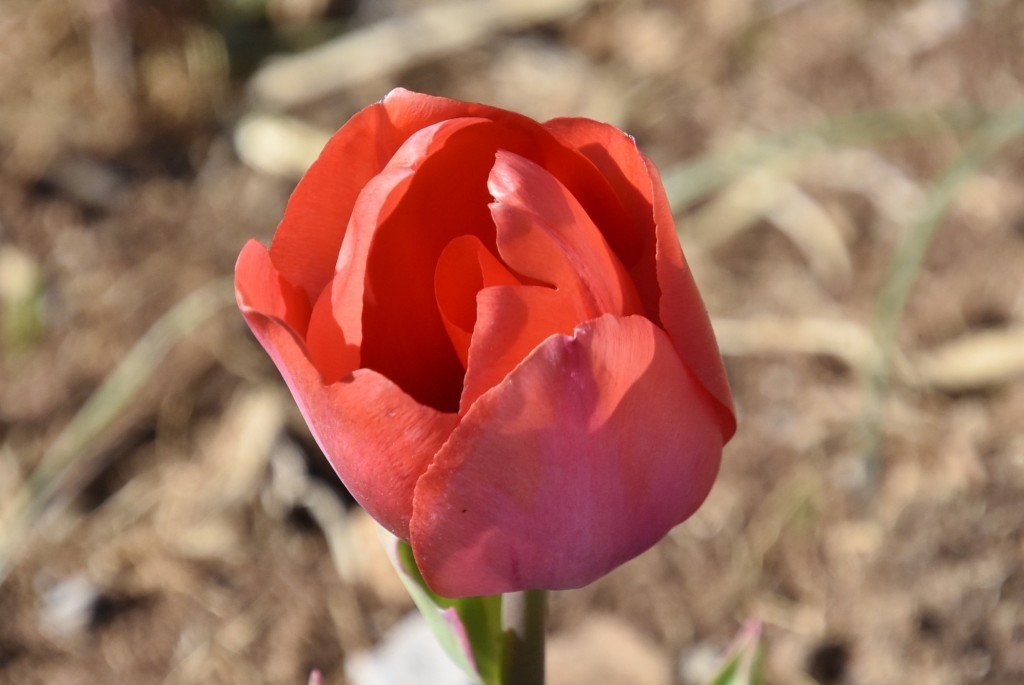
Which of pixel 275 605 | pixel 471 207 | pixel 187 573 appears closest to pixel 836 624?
pixel 275 605

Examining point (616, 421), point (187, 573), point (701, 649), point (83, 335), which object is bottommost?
point (701, 649)

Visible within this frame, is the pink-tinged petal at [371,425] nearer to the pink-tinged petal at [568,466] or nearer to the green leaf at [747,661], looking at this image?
the pink-tinged petal at [568,466]

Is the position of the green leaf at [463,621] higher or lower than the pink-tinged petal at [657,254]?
lower

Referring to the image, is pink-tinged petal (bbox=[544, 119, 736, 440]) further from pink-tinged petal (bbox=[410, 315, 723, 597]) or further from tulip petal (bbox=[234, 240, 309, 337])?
tulip petal (bbox=[234, 240, 309, 337])

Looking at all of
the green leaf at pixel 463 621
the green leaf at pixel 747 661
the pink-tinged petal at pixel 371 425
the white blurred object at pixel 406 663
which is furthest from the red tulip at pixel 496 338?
the white blurred object at pixel 406 663

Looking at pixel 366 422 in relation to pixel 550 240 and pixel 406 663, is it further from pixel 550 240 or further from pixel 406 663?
pixel 406 663

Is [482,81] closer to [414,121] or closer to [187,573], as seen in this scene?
[187,573]
